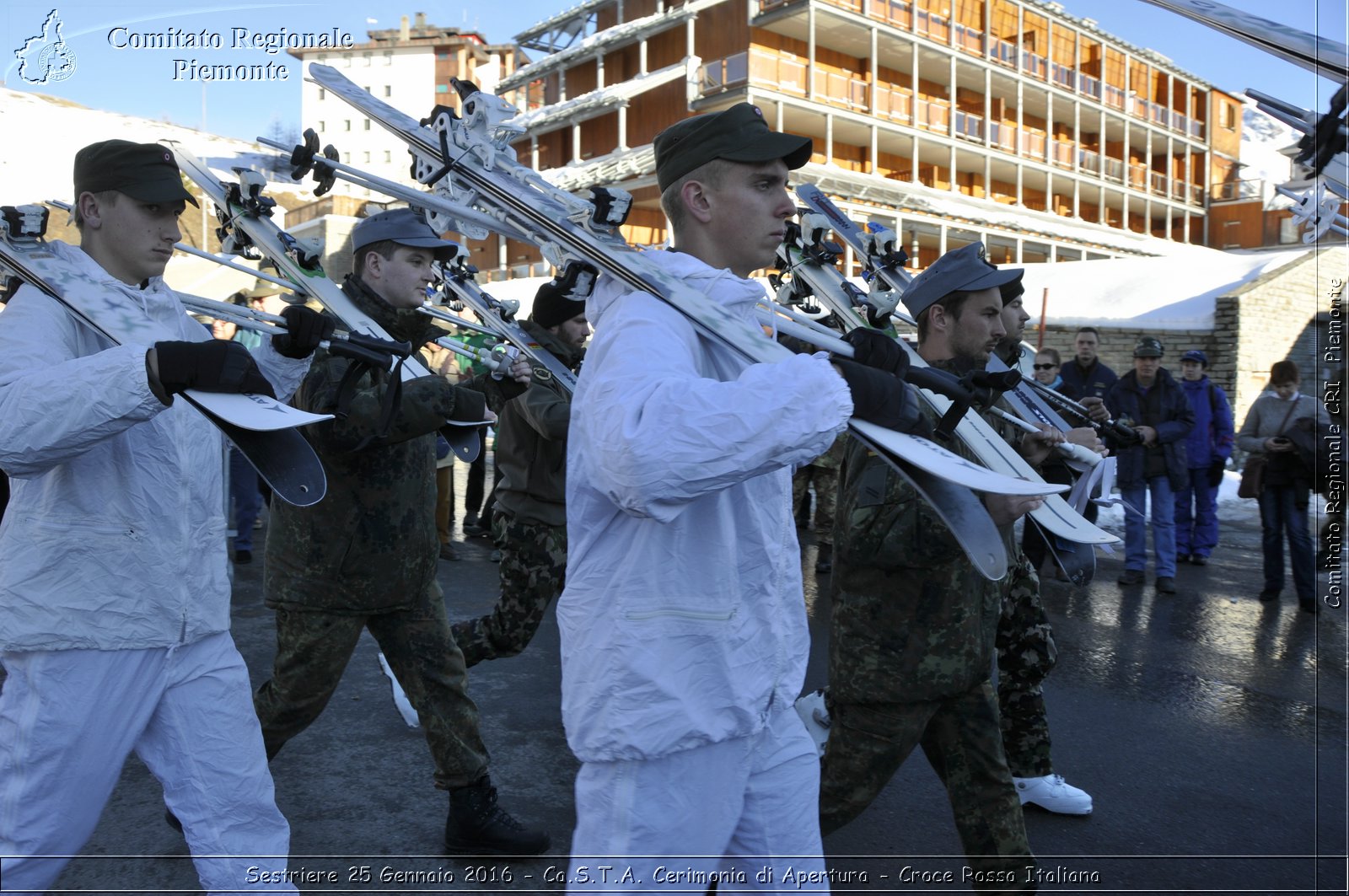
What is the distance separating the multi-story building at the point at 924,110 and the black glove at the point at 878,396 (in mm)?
26989

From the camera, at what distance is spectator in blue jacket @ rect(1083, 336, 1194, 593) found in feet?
27.5

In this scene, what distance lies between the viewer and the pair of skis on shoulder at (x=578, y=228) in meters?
1.72

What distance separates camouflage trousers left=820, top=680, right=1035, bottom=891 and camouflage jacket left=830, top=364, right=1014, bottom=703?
0.06m

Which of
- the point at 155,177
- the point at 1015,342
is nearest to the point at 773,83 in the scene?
the point at 1015,342

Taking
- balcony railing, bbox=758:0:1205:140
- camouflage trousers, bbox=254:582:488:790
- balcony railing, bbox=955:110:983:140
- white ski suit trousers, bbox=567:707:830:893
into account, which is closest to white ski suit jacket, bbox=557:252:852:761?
white ski suit trousers, bbox=567:707:830:893

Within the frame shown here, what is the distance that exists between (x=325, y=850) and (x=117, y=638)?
1485 millimetres

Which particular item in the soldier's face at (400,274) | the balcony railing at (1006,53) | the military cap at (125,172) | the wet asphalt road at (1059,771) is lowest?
the wet asphalt road at (1059,771)

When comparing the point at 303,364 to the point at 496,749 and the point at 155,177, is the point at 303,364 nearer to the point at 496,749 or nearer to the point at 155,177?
the point at 155,177

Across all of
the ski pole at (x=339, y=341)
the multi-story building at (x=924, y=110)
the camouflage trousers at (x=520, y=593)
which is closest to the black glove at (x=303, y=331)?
the ski pole at (x=339, y=341)

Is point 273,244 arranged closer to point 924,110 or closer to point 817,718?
point 817,718

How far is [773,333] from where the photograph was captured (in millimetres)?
2117

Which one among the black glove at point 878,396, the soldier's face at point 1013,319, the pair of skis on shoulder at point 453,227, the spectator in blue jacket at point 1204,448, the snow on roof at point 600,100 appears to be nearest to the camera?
the black glove at point 878,396

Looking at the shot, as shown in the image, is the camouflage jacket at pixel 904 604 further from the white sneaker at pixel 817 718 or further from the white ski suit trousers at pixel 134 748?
the white ski suit trousers at pixel 134 748

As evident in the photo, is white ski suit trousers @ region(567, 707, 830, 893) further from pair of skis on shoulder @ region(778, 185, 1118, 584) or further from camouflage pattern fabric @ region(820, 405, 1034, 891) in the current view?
pair of skis on shoulder @ region(778, 185, 1118, 584)
